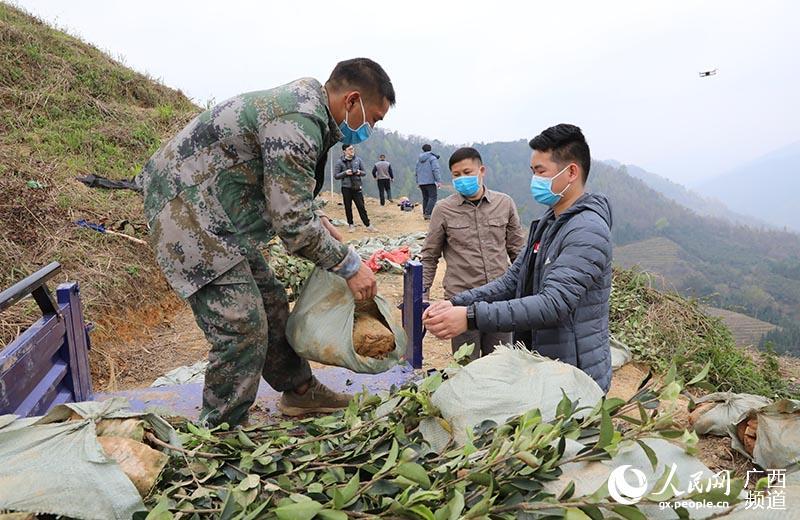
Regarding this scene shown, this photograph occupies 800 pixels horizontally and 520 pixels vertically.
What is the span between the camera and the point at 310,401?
248 centimetres

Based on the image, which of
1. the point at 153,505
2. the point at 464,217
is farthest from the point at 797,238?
the point at 153,505

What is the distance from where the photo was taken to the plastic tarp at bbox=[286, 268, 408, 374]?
6.66 feet

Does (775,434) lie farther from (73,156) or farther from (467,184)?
(73,156)

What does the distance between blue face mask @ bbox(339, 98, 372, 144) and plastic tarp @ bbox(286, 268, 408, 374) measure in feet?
1.89

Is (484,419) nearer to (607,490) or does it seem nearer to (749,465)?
(607,490)

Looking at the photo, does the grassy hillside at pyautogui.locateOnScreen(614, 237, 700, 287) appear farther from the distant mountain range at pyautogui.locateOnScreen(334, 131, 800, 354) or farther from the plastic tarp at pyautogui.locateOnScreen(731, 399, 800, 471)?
the plastic tarp at pyautogui.locateOnScreen(731, 399, 800, 471)

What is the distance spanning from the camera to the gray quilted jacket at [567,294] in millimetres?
1826

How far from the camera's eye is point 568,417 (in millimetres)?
1206

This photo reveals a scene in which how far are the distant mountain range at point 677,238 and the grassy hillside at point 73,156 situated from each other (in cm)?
1072

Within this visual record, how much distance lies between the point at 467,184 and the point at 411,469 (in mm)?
2519

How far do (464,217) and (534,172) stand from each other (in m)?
1.33

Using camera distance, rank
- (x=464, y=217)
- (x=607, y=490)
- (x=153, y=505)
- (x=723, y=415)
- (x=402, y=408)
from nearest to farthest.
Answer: (x=607, y=490), (x=153, y=505), (x=402, y=408), (x=723, y=415), (x=464, y=217)

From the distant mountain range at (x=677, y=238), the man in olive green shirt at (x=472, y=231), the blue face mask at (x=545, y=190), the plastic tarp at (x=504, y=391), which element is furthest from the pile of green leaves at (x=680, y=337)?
the distant mountain range at (x=677, y=238)

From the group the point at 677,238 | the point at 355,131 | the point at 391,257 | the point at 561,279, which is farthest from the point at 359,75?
the point at 677,238
